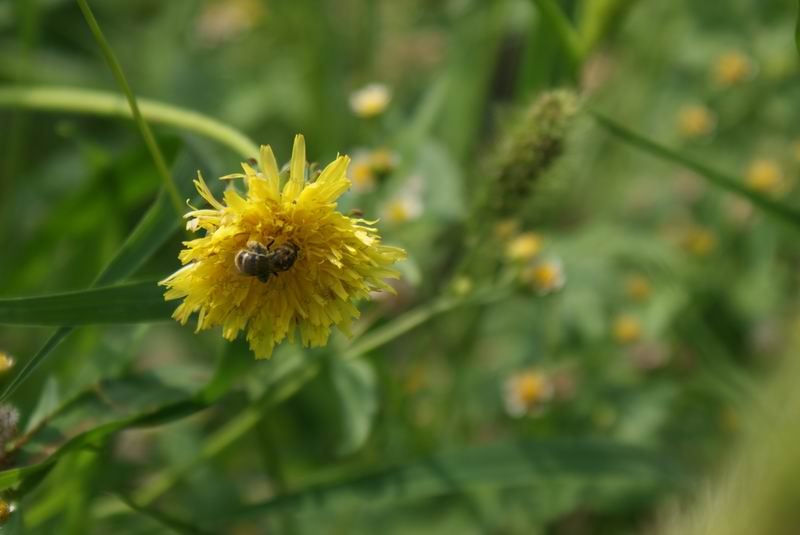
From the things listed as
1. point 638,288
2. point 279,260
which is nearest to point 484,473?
point 279,260

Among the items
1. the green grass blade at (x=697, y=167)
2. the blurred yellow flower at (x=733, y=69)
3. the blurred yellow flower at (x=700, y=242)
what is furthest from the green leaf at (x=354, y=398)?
the blurred yellow flower at (x=733, y=69)

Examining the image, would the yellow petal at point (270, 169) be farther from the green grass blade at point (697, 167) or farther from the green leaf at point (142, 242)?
the green grass blade at point (697, 167)

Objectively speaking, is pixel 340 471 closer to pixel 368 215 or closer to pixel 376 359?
pixel 376 359

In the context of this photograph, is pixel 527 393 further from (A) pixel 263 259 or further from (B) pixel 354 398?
(A) pixel 263 259

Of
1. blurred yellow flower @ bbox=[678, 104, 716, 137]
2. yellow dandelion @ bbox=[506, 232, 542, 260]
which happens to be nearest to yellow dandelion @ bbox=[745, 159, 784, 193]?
blurred yellow flower @ bbox=[678, 104, 716, 137]

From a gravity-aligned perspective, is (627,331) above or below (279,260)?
above

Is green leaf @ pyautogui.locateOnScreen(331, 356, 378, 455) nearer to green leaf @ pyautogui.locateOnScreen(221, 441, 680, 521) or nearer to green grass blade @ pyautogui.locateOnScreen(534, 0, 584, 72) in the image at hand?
green leaf @ pyautogui.locateOnScreen(221, 441, 680, 521)
